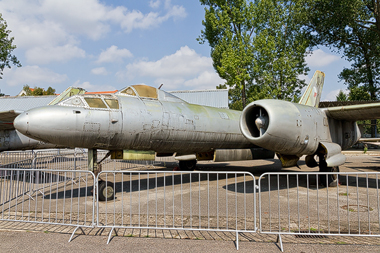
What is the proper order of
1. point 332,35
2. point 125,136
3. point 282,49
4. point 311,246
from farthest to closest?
1. point 332,35
2. point 282,49
3. point 125,136
4. point 311,246

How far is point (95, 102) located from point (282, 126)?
446 cm

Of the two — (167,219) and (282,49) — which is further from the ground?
(282,49)

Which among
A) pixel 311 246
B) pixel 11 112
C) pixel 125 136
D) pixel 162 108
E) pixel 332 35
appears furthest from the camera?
pixel 332 35

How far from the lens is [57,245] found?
3.79 metres

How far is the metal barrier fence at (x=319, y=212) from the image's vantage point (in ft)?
13.9

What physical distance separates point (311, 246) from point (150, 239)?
2302 mm

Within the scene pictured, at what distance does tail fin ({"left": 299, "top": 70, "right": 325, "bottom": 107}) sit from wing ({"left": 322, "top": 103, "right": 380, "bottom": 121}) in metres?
1.72

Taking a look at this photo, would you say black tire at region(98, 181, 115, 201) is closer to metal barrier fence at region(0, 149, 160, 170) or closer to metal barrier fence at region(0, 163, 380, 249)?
metal barrier fence at region(0, 163, 380, 249)

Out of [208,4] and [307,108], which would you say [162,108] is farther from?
[208,4]

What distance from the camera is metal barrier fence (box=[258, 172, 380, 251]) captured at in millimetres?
4230

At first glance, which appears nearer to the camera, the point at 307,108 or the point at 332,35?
the point at 307,108

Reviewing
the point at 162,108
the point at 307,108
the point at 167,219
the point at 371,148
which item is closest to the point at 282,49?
the point at 371,148

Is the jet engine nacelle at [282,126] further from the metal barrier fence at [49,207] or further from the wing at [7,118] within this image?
the wing at [7,118]

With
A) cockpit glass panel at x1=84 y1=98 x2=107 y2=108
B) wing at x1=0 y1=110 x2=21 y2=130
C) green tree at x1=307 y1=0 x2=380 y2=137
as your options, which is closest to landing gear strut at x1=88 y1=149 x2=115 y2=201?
cockpit glass panel at x1=84 y1=98 x2=107 y2=108
